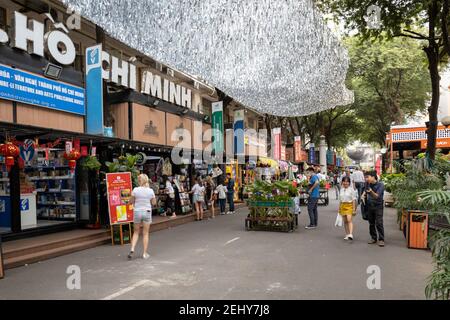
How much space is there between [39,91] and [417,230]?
1023 centimetres

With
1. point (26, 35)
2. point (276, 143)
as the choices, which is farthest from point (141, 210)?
point (276, 143)

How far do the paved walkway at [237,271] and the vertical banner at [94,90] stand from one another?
396 cm

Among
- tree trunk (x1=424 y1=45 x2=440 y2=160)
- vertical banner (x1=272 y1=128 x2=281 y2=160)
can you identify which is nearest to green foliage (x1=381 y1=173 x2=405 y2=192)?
tree trunk (x1=424 y1=45 x2=440 y2=160)

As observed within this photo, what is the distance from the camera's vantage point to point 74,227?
11016 millimetres

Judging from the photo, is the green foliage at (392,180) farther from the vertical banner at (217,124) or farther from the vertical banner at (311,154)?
the vertical banner at (311,154)

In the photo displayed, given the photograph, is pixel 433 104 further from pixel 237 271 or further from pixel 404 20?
pixel 237 271

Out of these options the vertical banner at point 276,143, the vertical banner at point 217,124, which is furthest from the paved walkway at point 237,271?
the vertical banner at point 276,143

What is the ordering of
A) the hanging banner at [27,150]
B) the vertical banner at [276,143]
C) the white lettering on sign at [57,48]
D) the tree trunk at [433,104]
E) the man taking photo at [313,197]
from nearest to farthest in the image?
the hanging banner at [27,150]
the white lettering on sign at [57,48]
the man taking photo at [313,197]
the tree trunk at [433,104]
the vertical banner at [276,143]

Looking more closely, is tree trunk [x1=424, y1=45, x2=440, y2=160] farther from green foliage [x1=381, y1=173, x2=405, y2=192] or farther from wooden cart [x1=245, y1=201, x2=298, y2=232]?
wooden cart [x1=245, y1=201, x2=298, y2=232]

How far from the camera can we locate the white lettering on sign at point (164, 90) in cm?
1448

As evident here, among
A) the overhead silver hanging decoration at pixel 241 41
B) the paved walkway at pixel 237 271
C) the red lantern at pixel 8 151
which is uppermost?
the overhead silver hanging decoration at pixel 241 41

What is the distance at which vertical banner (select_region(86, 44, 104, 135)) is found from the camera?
439 inches

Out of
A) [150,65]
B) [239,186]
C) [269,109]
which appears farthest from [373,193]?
[239,186]

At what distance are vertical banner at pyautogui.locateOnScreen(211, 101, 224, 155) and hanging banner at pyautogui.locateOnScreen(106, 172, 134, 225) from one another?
838 cm
